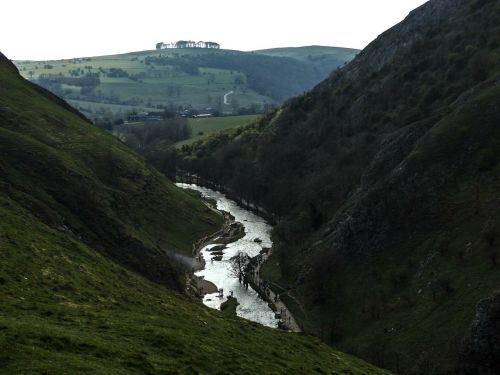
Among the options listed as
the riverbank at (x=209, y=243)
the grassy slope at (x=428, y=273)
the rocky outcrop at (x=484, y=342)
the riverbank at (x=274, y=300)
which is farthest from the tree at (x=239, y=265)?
the rocky outcrop at (x=484, y=342)

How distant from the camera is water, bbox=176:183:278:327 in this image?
307 ft

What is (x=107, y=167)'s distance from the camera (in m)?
132

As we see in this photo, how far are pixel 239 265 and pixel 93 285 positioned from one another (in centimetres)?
6009

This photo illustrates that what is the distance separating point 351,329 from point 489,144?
39.1 m

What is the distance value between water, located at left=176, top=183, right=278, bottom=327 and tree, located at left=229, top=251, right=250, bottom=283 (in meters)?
1.03

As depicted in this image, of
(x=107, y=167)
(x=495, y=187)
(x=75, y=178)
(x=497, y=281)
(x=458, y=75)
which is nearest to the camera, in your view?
(x=497, y=281)

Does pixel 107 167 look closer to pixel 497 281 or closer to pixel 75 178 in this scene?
pixel 75 178

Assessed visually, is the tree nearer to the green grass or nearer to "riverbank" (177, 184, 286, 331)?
"riverbank" (177, 184, 286, 331)

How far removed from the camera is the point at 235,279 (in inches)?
4461

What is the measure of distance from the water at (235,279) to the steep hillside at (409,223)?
547 centimetres

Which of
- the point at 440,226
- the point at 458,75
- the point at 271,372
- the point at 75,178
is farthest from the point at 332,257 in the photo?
the point at 458,75

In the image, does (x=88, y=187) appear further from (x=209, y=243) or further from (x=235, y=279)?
(x=209, y=243)

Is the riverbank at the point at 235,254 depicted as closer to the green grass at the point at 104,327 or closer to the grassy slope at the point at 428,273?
the grassy slope at the point at 428,273

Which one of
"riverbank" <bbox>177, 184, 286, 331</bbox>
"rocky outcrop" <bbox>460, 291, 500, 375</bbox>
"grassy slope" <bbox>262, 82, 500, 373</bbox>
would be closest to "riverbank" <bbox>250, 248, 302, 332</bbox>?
"riverbank" <bbox>177, 184, 286, 331</bbox>
